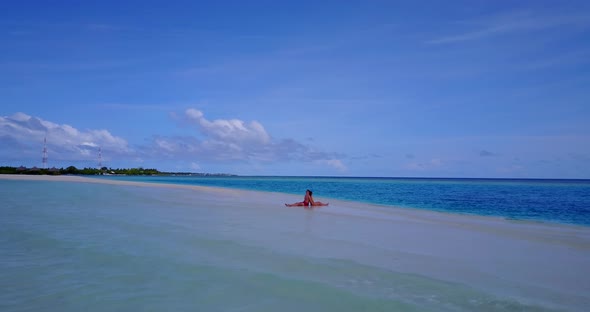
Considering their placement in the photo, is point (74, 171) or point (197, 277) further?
point (74, 171)

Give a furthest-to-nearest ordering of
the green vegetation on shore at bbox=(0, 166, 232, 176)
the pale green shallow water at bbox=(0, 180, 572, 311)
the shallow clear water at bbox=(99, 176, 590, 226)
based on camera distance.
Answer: the green vegetation on shore at bbox=(0, 166, 232, 176), the shallow clear water at bbox=(99, 176, 590, 226), the pale green shallow water at bbox=(0, 180, 572, 311)

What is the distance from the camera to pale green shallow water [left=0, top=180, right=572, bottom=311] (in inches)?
226

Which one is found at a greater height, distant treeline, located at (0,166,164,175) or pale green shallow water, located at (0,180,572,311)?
distant treeline, located at (0,166,164,175)

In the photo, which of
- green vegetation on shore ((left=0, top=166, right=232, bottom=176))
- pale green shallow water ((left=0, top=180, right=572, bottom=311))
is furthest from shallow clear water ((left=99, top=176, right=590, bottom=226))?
green vegetation on shore ((left=0, top=166, right=232, bottom=176))

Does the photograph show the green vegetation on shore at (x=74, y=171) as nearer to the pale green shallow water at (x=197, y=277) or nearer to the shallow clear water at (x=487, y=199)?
the shallow clear water at (x=487, y=199)

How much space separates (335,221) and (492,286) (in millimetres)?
9821

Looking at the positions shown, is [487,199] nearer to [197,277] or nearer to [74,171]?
[197,277]

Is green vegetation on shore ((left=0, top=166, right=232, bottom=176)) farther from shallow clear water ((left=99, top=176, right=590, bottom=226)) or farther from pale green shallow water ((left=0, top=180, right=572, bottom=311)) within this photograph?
pale green shallow water ((left=0, top=180, right=572, bottom=311))

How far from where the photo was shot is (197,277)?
7.01m

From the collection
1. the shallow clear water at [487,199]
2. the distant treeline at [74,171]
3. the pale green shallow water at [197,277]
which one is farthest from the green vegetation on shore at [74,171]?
the pale green shallow water at [197,277]

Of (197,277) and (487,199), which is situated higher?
(487,199)

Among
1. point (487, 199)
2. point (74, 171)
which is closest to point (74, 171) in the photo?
point (74, 171)

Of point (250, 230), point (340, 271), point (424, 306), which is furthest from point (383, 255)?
point (250, 230)

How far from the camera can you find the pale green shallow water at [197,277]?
5.74 metres
